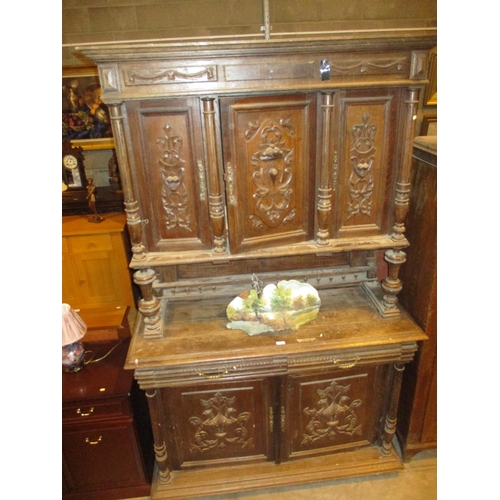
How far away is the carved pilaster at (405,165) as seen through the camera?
1.52m

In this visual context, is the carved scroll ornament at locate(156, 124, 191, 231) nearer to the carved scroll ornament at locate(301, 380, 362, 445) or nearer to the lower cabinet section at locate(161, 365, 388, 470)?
the lower cabinet section at locate(161, 365, 388, 470)

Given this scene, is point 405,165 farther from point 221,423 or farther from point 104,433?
point 104,433

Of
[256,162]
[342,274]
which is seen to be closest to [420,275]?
[342,274]

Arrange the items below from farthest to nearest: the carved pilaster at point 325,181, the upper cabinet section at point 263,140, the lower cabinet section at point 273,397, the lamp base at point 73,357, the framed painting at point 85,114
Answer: the framed painting at point 85,114 → the lamp base at point 73,357 → the lower cabinet section at point 273,397 → the carved pilaster at point 325,181 → the upper cabinet section at point 263,140

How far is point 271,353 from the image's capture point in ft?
5.53

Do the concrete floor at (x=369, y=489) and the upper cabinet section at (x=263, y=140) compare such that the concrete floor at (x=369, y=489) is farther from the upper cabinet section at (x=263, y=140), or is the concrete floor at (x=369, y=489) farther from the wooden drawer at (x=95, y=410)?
the upper cabinet section at (x=263, y=140)

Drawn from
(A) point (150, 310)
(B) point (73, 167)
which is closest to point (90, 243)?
(B) point (73, 167)

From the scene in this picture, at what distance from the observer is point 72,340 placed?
173cm

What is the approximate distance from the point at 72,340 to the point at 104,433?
46 cm

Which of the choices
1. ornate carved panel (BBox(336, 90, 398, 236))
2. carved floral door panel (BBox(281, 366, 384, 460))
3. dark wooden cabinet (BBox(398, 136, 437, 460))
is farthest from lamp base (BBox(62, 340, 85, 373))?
dark wooden cabinet (BBox(398, 136, 437, 460))

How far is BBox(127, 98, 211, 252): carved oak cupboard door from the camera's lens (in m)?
1.46

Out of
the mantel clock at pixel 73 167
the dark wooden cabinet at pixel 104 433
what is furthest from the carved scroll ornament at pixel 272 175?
the mantel clock at pixel 73 167

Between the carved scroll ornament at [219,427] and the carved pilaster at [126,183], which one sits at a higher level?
the carved pilaster at [126,183]

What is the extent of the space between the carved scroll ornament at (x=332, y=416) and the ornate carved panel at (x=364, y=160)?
2.49ft
